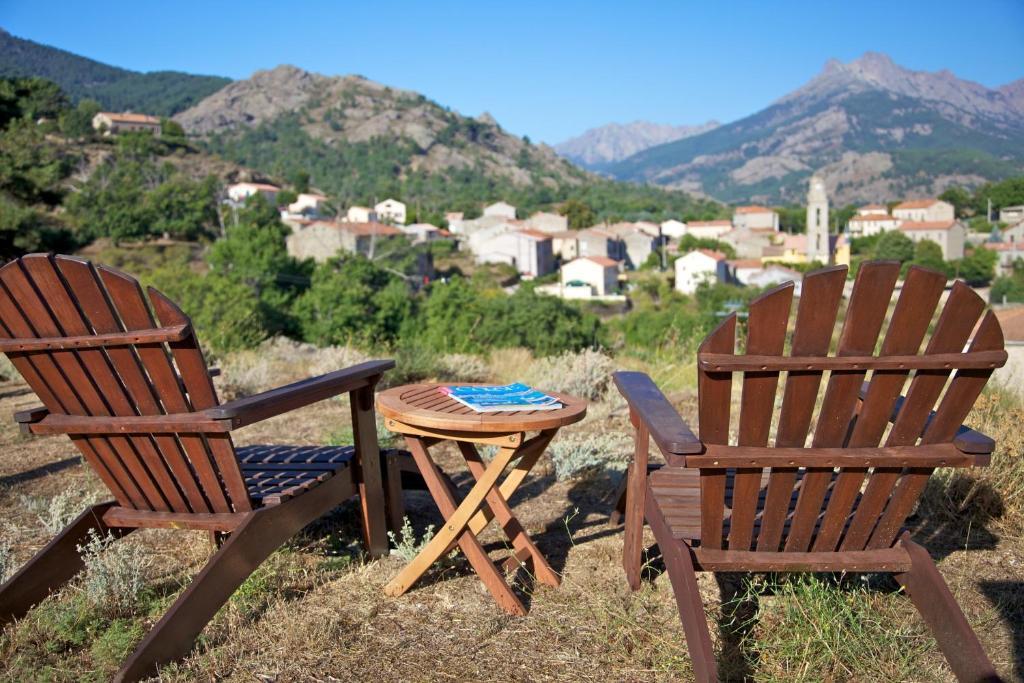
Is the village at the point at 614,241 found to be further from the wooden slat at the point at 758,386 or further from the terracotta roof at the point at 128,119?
the wooden slat at the point at 758,386

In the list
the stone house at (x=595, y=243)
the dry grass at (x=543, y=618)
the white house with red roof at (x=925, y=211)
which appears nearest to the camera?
the dry grass at (x=543, y=618)

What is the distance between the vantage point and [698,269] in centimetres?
5828

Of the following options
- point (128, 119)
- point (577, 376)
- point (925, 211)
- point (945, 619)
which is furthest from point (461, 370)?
point (128, 119)

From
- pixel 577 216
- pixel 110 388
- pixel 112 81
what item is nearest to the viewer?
pixel 110 388

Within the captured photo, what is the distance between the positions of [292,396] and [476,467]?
0.66 metres

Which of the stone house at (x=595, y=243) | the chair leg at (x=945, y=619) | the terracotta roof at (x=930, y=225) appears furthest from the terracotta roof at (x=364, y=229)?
the chair leg at (x=945, y=619)

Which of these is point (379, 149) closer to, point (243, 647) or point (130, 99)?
point (130, 99)

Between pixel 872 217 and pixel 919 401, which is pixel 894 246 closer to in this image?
pixel 872 217

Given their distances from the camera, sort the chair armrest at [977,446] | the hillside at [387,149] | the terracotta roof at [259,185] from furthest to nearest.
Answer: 1. the hillside at [387,149]
2. the terracotta roof at [259,185]
3. the chair armrest at [977,446]

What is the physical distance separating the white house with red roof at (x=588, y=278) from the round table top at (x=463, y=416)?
5229 centimetres

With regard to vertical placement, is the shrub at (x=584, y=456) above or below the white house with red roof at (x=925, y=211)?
above

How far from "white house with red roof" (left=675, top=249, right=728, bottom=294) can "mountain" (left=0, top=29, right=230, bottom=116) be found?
104m

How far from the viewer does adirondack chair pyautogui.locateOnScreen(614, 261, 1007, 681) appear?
1643 millimetres

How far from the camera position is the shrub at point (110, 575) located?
232cm
